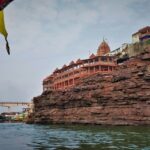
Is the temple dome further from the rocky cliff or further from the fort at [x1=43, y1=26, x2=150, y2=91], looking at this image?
the rocky cliff

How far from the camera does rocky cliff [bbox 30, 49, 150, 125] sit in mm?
59938

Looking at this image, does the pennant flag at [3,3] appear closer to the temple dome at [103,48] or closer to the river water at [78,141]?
the river water at [78,141]

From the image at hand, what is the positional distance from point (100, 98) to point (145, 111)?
10930 mm

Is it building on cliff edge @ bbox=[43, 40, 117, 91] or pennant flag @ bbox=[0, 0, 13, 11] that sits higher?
building on cliff edge @ bbox=[43, 40, 117, 91]

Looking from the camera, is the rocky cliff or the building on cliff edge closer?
the rocky cliff

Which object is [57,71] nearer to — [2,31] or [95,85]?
[95,85]

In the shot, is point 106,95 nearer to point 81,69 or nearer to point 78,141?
point 81,69

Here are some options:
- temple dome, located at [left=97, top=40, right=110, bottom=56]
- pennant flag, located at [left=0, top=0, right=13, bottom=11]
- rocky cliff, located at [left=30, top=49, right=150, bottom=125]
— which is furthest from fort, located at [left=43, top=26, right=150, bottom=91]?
pennant flag, located at [left=0, top=0, right=13, bottom=11]

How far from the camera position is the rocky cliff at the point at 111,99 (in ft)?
197

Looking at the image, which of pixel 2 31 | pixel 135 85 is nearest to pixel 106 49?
pixel 135 85

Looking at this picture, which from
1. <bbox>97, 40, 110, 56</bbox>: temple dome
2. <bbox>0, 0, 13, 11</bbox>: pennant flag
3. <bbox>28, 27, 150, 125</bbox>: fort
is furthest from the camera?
<bbox>97, 40, 110, 56</bbox>: temple dome

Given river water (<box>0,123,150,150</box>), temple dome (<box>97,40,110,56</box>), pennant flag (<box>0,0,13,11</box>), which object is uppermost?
temple dome (<box>97,40,110,56</box>)

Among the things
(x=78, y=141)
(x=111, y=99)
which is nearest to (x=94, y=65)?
(x=111, y=99)

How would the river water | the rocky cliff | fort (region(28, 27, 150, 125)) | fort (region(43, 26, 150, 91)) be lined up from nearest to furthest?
1. the river water
2. the rocky cliff
3. fort (region(28, 27, 150, 125))
4. fort (region(43, 26, 150, 91))
